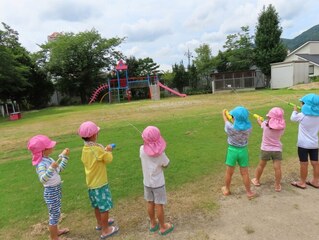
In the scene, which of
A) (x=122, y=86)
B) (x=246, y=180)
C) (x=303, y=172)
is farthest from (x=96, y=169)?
(x=122, y=86)

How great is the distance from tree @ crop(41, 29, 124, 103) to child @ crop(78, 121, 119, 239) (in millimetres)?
29954

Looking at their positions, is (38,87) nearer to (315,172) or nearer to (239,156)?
(239,156)

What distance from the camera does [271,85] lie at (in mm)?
30594

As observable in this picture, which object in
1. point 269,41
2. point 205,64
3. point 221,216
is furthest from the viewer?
point 205,64

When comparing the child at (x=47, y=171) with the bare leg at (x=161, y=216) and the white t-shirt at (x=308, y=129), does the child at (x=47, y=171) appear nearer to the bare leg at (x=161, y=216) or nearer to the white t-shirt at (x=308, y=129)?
the bare leg at (x=161, y=216)

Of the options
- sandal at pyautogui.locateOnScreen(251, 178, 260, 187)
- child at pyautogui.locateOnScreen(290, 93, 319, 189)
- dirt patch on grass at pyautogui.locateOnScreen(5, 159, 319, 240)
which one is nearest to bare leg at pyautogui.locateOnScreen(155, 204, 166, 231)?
dirt patch on grass at pyautogui.locateOnScreen(5, 159, 319, 240)

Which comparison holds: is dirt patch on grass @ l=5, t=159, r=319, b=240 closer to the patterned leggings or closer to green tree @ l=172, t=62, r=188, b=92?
the patterned leggings

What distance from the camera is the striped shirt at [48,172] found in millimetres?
2953

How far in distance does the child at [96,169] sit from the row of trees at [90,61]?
2816 cm

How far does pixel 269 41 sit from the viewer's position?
32031 millimetres

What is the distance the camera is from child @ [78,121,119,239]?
3.10m

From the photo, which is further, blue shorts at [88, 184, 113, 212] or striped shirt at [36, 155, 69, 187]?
blue shorts at [88, 184, 113, 212]

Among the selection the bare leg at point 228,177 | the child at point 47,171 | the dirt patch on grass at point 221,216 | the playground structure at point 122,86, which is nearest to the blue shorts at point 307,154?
the dirt patch on grass at point 221,216

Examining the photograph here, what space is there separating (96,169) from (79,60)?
3065 centimetres
